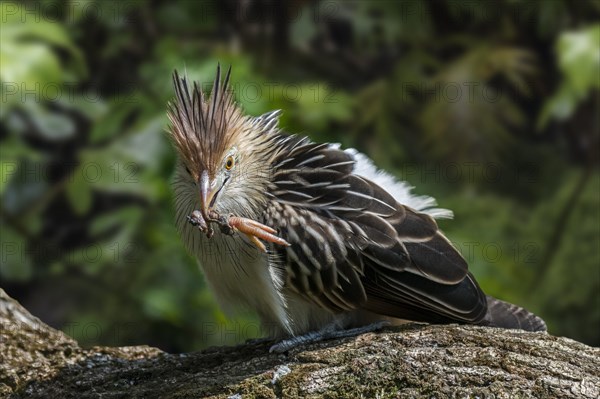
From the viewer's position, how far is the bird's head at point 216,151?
4.62 meters

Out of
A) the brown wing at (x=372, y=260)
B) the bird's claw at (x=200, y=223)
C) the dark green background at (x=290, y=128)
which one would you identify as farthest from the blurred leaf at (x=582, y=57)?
the bird's claw at (x=200, y=223)

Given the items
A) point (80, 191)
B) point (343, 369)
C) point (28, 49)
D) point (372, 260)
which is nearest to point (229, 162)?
point (372, 260)

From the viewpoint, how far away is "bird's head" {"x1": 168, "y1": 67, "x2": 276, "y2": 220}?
462 cm

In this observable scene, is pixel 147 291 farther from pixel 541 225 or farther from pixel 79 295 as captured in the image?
pixel 541 225

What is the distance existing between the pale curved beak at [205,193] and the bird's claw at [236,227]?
3cm

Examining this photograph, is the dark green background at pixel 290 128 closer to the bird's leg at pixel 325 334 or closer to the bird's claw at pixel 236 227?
the bird's leg at pixel 325 334

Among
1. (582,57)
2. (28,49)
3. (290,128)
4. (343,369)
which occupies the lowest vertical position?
(343,369)

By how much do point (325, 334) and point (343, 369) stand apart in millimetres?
Result: 792

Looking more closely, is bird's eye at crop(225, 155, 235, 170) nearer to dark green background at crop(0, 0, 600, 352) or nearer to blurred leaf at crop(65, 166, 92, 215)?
dark green background at crop(0, 0, 600, 352)

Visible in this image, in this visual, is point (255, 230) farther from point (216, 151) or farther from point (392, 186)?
point (392, 186)

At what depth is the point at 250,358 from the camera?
4566 millimetres

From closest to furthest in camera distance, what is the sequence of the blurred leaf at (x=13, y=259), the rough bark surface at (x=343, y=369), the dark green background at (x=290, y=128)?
the rough bark surface at (x=343, y=369) → the dark green background at (x=290, y=128) → the blurred leaf at (x=13, y=259)

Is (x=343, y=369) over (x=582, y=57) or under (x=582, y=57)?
under

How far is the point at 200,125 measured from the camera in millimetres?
4680
